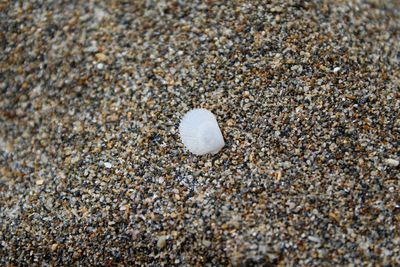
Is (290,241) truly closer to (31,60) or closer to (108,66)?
(108,66)

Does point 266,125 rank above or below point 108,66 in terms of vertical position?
below

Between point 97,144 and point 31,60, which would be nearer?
point 97,144

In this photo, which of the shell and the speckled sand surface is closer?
the speckled sand surface

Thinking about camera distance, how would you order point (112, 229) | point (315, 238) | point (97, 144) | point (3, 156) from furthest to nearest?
1. point (3, 156)
2. point (97, 144)
3. point (112, 229)
4. point (315, 238)

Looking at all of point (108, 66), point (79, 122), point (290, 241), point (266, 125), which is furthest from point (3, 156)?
point (290, 241)

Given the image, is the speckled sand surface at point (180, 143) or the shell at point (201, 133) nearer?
the speckled sand surface at point (180, 143)
